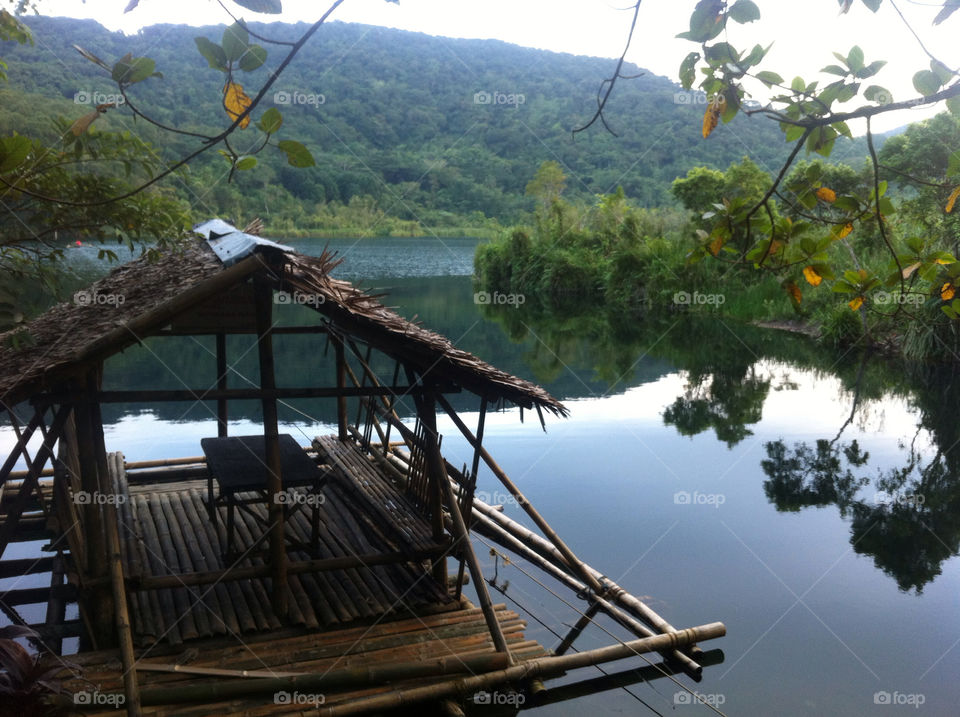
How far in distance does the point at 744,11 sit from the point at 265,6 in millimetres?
850

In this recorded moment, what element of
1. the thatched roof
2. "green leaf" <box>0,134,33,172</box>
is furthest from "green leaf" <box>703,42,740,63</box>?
the thatched roof

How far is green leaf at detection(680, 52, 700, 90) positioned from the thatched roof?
3089mm

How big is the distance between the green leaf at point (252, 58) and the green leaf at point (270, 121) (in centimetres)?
9

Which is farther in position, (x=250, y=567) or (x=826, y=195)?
(x=250, y=567)

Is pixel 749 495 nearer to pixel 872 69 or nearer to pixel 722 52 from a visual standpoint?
pixel 872 69

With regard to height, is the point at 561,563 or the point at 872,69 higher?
the point at 872,69

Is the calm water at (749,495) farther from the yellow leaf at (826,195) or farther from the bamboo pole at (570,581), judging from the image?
the yellow leaf at (826,195)

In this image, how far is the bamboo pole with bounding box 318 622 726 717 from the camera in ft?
13.5

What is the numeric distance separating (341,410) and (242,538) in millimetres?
2287

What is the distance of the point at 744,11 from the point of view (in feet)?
4.91

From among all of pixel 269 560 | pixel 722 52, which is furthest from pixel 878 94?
pixel 269 560

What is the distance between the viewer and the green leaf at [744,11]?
1.49 meters

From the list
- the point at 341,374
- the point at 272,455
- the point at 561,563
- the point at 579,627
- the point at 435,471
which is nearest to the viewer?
the point at 272,455

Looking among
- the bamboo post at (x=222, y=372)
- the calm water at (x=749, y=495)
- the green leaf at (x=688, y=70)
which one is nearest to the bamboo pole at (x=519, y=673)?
the calm water at (x=749, y=495)
